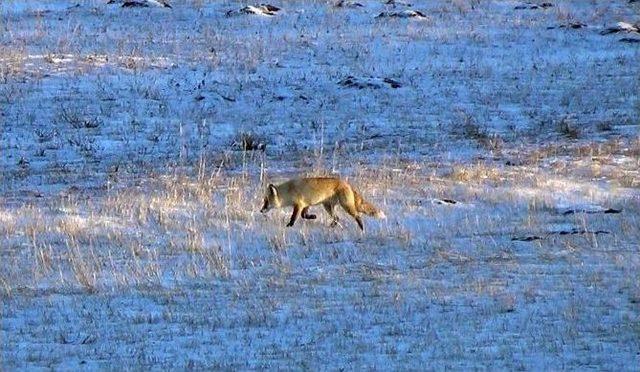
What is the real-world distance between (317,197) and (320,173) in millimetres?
3489

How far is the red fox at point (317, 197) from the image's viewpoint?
12.8m

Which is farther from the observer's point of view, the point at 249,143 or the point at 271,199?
the point at 249,143

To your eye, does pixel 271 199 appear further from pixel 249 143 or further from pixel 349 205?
pixel 249 143

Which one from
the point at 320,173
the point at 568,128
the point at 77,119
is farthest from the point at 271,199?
the point at 77,119

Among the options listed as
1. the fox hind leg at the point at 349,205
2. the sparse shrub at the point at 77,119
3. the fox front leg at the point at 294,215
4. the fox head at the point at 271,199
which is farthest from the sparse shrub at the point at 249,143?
the fox hind leg at the point at 349,205

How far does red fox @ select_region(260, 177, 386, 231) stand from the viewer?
504 inches

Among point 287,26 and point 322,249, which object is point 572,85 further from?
point 322,249

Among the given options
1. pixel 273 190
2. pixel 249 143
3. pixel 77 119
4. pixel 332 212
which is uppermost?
pixel 273 190

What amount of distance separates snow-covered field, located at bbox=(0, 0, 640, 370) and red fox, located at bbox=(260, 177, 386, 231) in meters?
0.23

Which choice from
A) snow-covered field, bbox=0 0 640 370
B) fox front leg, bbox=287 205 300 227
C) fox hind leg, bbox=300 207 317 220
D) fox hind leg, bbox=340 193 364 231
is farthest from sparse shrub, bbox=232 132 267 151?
fox hind leg, bbox=340 193 364 231

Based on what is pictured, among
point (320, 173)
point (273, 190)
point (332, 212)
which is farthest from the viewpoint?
point (320, 173)

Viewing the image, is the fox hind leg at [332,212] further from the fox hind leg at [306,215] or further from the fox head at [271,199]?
the fox head at [271,199]

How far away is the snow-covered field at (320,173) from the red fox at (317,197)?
0.23 meters

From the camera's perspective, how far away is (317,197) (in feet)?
42.0
